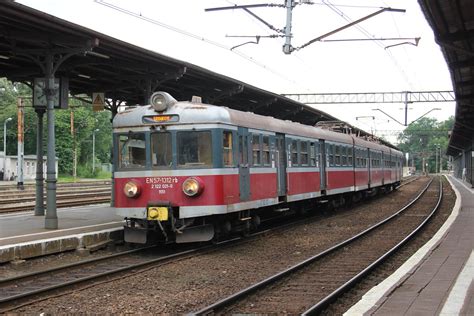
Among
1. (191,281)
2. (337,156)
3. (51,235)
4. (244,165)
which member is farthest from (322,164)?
(191,281)

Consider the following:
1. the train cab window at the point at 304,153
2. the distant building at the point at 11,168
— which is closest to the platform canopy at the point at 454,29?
the train cab window at the point at 304,153

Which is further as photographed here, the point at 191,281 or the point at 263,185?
the point at 263,185

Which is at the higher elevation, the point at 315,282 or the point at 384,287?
the point at 384,287

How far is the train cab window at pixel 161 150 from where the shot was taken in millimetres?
11531

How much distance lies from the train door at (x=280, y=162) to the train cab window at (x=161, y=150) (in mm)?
3575

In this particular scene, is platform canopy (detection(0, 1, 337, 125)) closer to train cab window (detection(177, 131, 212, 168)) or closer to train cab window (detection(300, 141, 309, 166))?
train cab window (detection(177, 131, 212, 168))

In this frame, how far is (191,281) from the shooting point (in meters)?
8.75

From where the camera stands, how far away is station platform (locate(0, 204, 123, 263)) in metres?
10.4

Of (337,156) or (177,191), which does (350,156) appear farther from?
(177,191)

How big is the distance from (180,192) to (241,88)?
8005 mm

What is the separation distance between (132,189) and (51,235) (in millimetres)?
1940

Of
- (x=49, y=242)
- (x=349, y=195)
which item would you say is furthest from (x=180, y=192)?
(x=349, y=195)

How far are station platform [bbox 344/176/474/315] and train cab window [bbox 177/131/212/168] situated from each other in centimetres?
437

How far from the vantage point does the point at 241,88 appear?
60.6 feet
